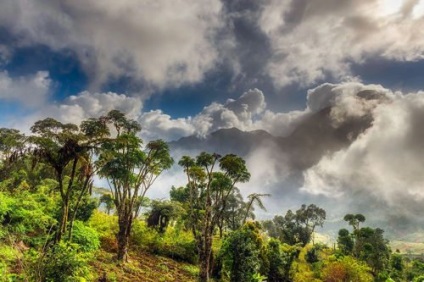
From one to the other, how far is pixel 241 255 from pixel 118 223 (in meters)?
11.6

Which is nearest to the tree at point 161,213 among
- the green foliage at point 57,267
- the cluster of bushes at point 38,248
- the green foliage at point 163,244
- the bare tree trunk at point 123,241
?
the green foliage at point 163,244

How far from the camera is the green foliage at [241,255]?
29.3 m

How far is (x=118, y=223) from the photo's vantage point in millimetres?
30797

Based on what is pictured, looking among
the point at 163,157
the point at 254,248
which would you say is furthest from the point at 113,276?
the point at 254,248

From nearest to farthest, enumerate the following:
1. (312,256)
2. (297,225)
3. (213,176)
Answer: (213,176)
(312,256)
(297,225)

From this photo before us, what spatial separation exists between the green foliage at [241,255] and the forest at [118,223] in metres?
0.09

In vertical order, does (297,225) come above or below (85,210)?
above

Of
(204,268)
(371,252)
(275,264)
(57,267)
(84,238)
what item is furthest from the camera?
(371,252)

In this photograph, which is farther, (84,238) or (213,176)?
(213,176)

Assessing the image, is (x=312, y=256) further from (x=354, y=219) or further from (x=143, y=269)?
(x=143, y=269)

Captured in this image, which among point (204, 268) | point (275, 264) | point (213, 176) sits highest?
point (213, 176)

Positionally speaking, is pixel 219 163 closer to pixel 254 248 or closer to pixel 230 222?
pixel 254 248

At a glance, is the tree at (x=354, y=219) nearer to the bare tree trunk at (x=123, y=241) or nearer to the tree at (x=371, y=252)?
the tree at (x=371, y=252)

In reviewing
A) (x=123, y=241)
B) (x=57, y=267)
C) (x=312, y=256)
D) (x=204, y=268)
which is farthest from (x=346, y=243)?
(x=57, y=267)
